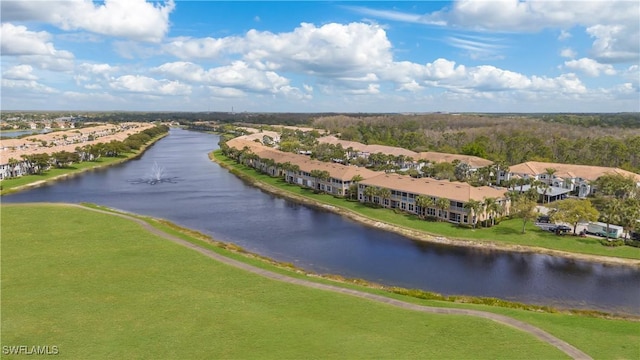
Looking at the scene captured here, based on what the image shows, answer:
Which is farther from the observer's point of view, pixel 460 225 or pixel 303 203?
pixel 303 203

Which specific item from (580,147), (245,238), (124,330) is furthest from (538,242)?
(580,147)

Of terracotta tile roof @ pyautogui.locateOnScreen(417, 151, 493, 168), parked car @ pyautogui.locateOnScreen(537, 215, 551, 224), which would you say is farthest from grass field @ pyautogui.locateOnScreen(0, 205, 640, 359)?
terracotta tile roof @ pyautogui.locateOnScreen(417, 151, 493, 168)

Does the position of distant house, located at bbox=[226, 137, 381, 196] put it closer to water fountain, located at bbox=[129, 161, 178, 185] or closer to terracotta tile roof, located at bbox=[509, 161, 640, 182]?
water fountain, located at bbox=[129, 161, 178, 185]

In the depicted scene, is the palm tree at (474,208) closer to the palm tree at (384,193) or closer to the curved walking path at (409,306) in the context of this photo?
the palm tree at (384,193)

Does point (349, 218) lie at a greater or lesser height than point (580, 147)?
lesser

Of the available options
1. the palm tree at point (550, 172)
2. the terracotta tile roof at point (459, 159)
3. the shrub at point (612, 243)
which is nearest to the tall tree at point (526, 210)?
the shrub at point (612, 243)

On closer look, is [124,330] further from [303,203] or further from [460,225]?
[303,203]

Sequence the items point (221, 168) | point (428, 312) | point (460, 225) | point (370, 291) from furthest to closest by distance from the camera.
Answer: point (221, 168), point (460, 225), point (370, 291), point (428, 312)
